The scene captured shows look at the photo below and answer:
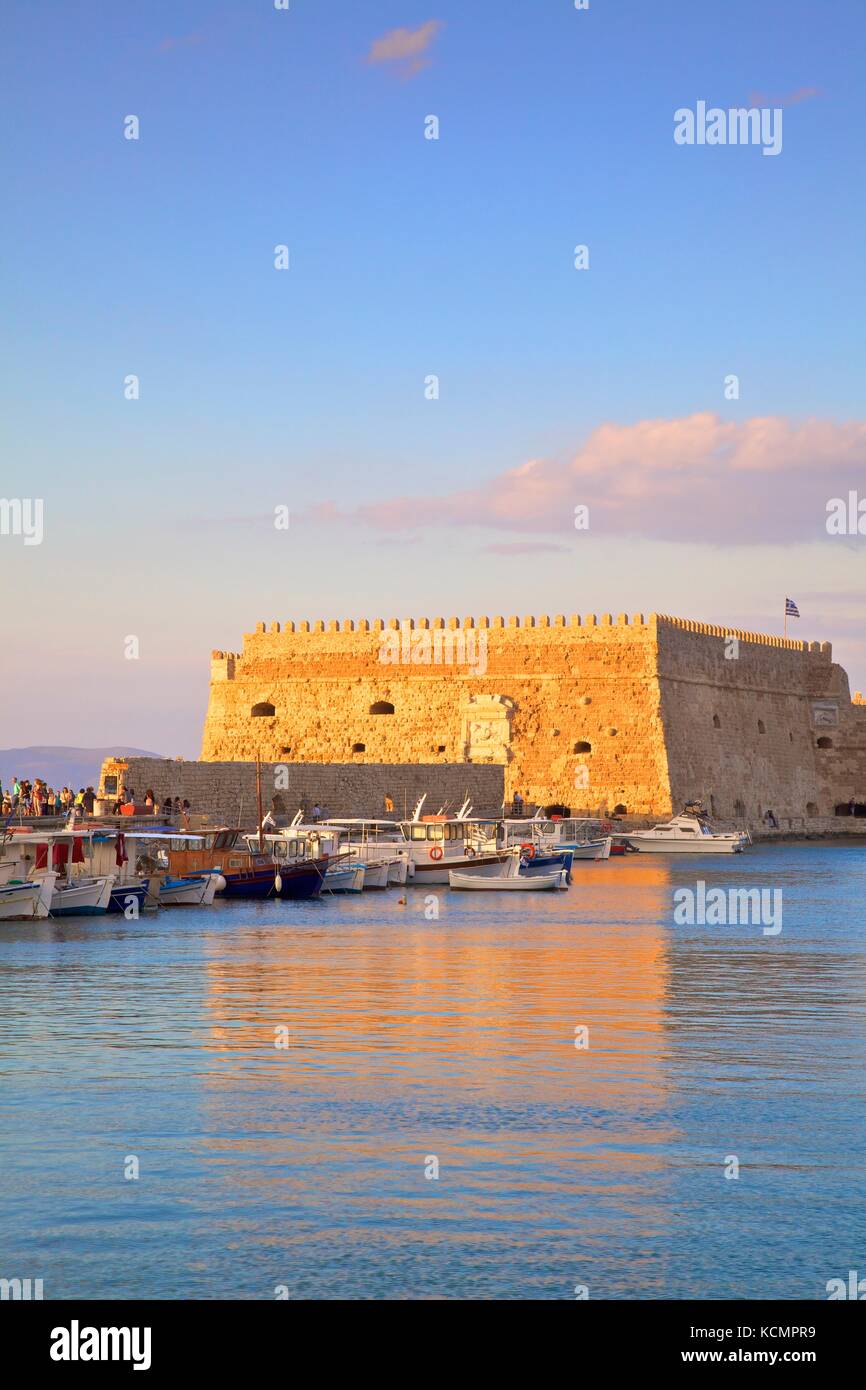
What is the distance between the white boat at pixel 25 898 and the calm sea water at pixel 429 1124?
382cm

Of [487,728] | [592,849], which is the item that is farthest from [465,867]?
[487,728]

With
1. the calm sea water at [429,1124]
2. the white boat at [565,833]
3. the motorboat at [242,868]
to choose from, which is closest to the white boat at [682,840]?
the white boat at [565,833]

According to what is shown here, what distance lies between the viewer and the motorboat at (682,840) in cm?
4491

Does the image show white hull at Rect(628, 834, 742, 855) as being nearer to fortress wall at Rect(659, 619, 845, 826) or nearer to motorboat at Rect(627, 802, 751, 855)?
motorboat at Rect(627, 802, 751, 855)

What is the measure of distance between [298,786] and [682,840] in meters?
10.4

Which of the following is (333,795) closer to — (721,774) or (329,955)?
(721,774)

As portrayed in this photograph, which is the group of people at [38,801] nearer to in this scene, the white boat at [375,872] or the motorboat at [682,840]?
the white boat at [375,872]

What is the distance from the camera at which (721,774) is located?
4928cm

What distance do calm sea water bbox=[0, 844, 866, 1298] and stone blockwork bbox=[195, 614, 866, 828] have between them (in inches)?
1008

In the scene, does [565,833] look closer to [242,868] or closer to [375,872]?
[375,872]

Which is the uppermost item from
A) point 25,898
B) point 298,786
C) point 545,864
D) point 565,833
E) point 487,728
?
point 487,728

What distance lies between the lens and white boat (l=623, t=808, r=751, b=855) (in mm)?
44906

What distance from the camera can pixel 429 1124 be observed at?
10.5 metres
